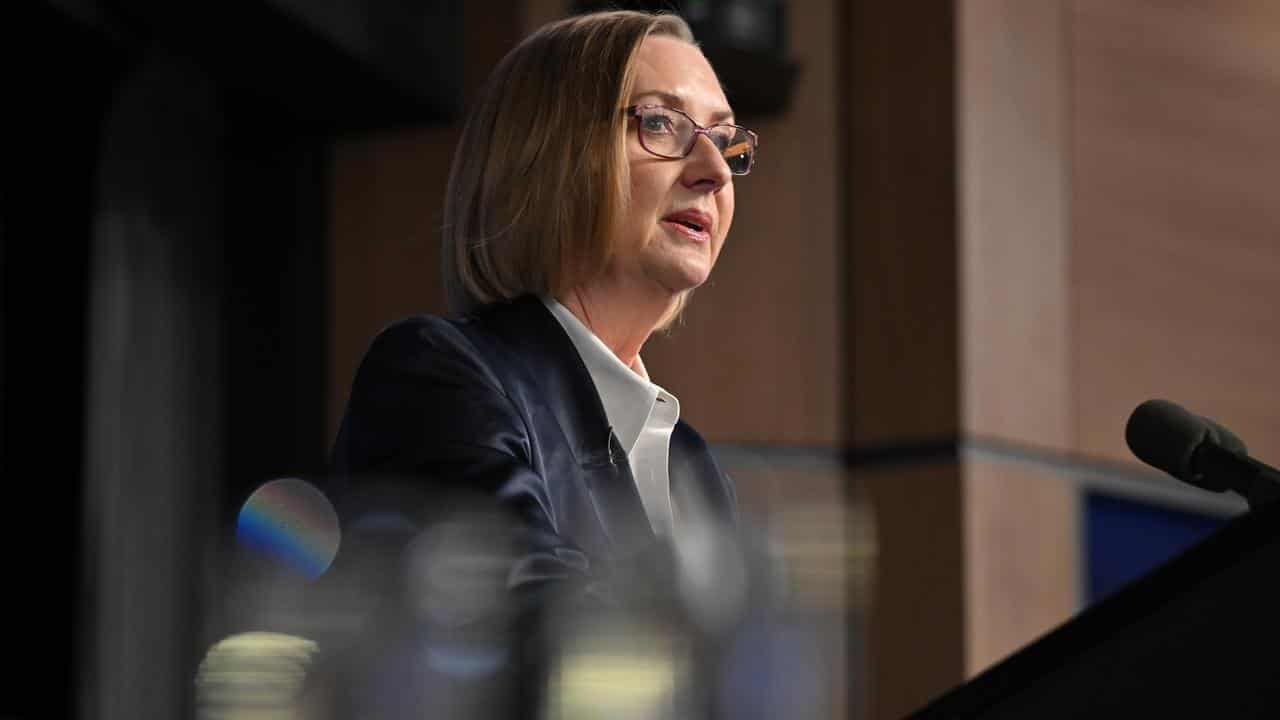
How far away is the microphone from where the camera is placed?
1.50 ft

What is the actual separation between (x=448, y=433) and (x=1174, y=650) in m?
0.26

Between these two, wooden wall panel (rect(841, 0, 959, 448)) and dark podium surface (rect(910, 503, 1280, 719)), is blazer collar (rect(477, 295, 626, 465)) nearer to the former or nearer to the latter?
dark podium surface (rect(910, 503, 1280, 719))

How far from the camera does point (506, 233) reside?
533 millimetres

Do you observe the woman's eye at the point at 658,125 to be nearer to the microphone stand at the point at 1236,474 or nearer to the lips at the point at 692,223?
the lips at the point at 692,223

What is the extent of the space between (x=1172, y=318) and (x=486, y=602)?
1622 mm

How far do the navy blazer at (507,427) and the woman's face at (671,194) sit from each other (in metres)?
0.05

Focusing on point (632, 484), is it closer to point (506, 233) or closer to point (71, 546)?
point (506, 233)

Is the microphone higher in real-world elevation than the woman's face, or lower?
lower

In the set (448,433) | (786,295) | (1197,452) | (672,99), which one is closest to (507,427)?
(448,433)

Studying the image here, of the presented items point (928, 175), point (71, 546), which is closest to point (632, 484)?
point (71, 546)

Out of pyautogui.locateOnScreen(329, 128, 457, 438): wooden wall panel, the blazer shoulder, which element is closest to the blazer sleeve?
the blazer shoulder

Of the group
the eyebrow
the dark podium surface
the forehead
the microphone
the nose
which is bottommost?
the dark podium surface

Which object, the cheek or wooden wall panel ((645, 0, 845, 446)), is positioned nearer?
the cheek

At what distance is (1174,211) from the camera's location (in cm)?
185
